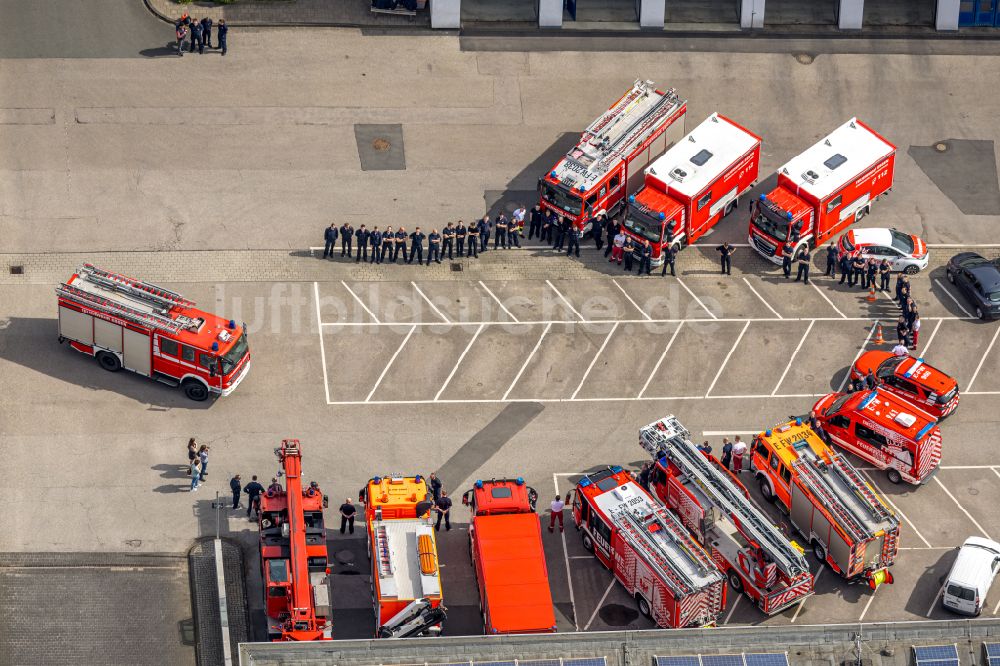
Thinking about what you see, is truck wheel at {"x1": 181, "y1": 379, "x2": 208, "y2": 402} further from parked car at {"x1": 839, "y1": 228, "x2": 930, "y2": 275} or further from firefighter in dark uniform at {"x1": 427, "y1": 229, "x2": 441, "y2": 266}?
parked car at {"x1": 839, "y1": 228, "x2": 930, "y2": 275}

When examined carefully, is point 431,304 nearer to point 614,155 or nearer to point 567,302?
point 567,302

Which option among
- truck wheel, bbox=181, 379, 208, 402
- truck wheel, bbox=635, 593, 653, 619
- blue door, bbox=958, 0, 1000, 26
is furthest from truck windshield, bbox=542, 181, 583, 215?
blue door, bbox=958, 0, 1000, 26

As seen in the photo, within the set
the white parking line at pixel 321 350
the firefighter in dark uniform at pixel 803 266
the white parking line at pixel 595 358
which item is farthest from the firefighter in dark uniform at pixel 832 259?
the white parking line at pixel 321 350

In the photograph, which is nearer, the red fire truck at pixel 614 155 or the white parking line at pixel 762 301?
the white parking line at pixel 762 301

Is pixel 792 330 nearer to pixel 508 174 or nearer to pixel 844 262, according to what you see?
pixel 844 262

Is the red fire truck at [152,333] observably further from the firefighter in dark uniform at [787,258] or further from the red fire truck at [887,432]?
the firefighter in dark uniform at [787,258]

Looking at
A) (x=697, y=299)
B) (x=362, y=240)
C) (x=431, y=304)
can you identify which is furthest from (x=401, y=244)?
(x=697, y=299)
